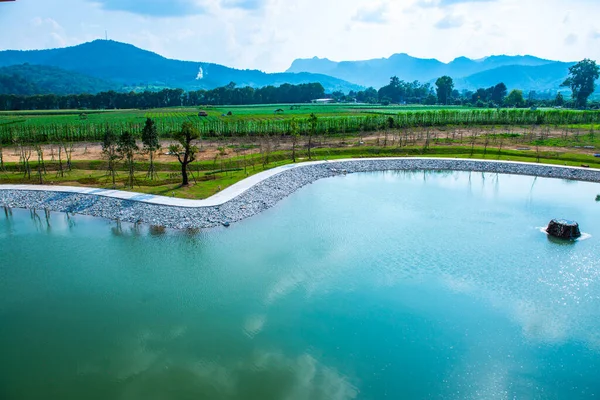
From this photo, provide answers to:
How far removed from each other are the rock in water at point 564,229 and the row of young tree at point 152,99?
142908 millimetres

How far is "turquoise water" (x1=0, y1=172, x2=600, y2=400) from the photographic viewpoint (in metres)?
17.0

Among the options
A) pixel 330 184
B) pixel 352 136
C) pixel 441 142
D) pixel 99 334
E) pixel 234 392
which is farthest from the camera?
pixel 352 136

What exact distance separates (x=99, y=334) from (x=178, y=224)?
13.5m

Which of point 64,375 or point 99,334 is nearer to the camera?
point 64,375

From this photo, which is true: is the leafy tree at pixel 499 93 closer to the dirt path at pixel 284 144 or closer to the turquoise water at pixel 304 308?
the dirt path at pixel 284 144

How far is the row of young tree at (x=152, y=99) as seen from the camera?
138125 millimetres

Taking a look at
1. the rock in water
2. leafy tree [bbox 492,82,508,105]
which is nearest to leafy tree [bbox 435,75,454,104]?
leafy tree [bbox 492,82,508,105]

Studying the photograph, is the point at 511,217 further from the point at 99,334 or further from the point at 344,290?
the point at 99,334

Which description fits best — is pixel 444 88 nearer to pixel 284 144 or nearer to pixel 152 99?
pixel 152 99

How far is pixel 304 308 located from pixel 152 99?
477 feet

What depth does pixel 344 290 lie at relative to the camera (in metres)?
23.7

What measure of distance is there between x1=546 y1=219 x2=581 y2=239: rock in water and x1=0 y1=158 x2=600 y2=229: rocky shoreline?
69.4 ft

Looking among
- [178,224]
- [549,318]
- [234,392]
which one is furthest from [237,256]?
[549,318]

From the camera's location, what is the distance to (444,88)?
534 ft
